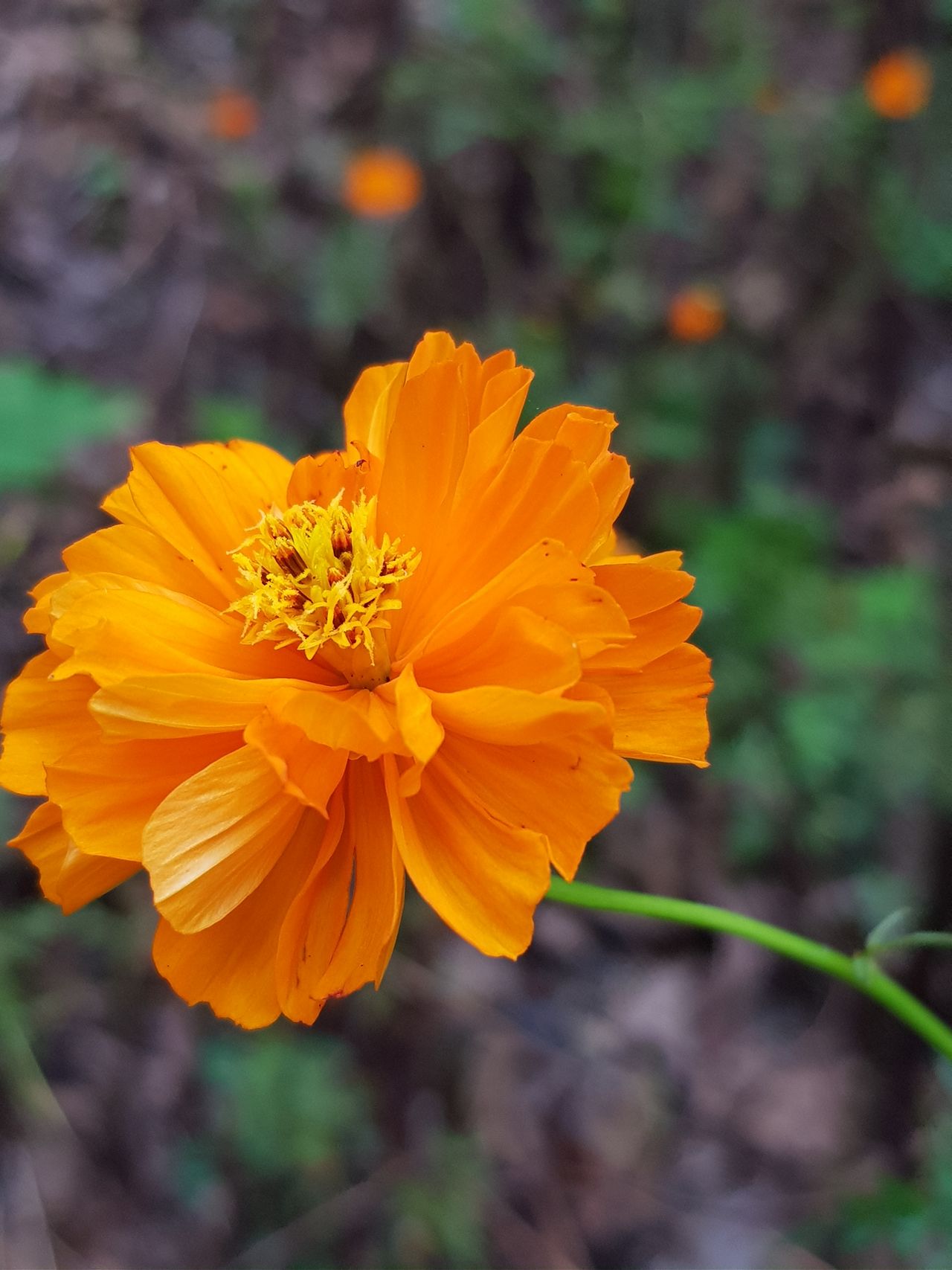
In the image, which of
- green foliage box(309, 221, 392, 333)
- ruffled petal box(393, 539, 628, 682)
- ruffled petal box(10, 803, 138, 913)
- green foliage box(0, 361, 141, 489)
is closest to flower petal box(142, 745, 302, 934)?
ruffled petal box(10, 803, 138, 913)

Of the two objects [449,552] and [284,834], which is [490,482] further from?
[284,834]

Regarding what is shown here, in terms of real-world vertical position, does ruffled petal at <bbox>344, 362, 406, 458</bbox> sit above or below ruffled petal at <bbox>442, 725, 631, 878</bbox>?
→ above

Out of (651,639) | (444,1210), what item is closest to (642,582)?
(651,639)

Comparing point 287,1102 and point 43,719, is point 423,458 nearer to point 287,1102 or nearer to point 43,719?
point 43,719

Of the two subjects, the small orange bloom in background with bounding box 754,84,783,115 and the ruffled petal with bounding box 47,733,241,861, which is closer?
the ruffled petal with bounding box 47,733,241,861

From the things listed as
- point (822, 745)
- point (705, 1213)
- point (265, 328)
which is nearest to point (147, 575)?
point (822, 745)

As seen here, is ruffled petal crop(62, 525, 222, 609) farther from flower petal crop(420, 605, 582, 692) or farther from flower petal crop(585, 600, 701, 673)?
flower petal crop(585, 600, 701, 673)
